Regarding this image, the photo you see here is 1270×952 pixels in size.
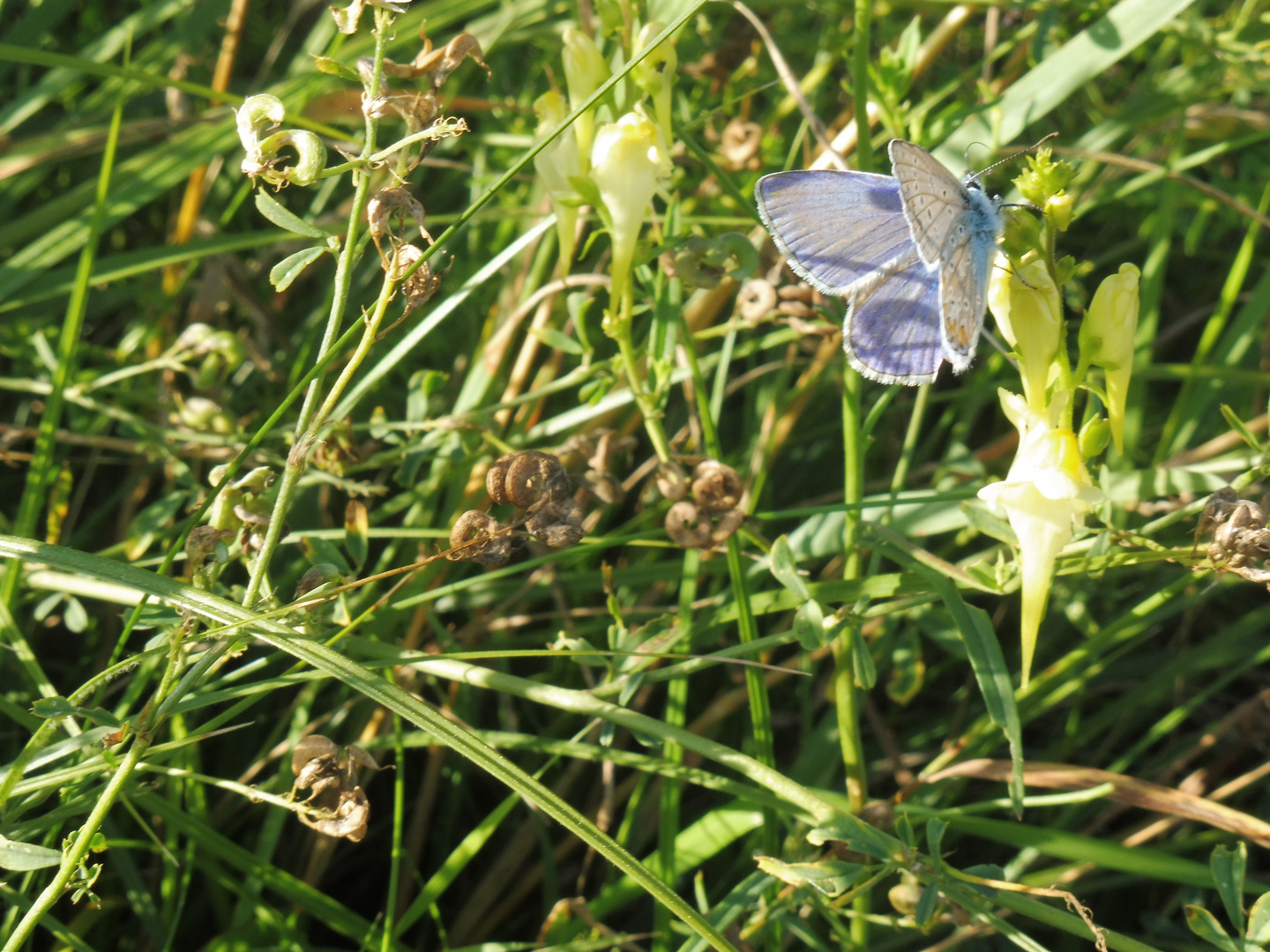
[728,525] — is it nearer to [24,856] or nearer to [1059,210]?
[1059,210]

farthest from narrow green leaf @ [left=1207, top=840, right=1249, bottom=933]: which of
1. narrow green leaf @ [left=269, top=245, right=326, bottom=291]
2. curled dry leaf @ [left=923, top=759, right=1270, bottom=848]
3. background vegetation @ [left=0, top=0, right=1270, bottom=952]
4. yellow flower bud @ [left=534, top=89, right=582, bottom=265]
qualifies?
narrow green leaf @ [left=269, top=245, right=326, bottom=291]

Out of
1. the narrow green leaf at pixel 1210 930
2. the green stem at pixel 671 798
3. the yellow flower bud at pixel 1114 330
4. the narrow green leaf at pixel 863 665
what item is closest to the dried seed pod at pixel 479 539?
the green stem at pixel 671 798

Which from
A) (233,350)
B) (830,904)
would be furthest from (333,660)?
(233,350)

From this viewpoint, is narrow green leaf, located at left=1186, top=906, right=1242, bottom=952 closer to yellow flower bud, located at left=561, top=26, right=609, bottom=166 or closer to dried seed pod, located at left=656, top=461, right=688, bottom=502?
dried seed pod, located at left=656, top=461, right=688, bottom=502

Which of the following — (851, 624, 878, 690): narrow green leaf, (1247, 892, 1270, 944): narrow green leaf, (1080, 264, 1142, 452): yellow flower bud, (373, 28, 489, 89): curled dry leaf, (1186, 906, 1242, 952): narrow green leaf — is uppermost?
(373, 28, 489, 89): curled dry leaf

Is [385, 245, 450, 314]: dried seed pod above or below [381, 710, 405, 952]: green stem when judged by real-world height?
above

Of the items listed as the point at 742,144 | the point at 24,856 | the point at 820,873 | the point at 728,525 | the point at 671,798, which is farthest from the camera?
the point at 742,144

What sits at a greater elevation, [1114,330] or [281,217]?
[281,217]

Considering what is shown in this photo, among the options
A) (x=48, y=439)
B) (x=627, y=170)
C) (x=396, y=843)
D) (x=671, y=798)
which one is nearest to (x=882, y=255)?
(x=627, y=170)
